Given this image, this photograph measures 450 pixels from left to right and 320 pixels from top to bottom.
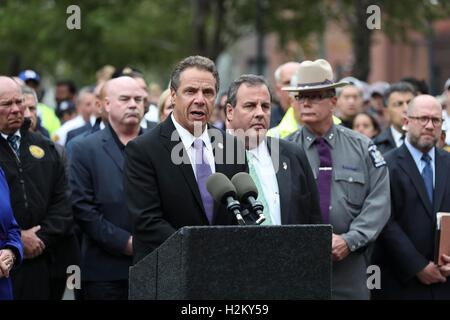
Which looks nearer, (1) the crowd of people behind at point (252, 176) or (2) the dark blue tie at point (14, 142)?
(1) the crowd of people behind at point (252, 176)

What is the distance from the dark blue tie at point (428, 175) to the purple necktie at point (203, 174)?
3.39 m

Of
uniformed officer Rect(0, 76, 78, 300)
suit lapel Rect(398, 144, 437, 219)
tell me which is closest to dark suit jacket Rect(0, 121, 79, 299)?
uniformed officer Rect(0, 76, 78, 300)

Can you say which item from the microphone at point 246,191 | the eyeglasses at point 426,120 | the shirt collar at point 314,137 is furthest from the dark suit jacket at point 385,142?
the microphone at point 246,191

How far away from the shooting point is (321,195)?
32.0 ft

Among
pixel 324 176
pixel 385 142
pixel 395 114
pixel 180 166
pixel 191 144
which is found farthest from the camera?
pixel 395 114

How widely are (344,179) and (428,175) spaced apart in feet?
4.35

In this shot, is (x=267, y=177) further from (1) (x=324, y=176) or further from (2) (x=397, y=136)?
(2) (x=397, y=136)

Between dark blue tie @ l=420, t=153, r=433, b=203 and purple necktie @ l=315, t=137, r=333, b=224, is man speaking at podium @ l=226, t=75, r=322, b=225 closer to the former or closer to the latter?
purple necktie @ l=315, t=137, r=333, b=224

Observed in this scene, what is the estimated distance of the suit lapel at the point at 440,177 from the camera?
10.7 m

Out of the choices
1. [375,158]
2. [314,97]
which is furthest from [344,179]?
[314,97]

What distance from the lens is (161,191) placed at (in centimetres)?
787

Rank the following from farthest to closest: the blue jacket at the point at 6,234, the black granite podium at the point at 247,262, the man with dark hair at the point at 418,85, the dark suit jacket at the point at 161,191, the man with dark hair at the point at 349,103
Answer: the man with dark hair at the point at 349,103 → the man with dark hair at the point at 418,85 → the blue jacket at the point at 6,234 → the dark suit jacket at the point at 161,191 → the black granite podium at the point at 247,262

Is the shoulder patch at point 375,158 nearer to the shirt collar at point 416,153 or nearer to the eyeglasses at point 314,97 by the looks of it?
the eyeglasses at point 314,97

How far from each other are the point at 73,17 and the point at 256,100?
481cm
